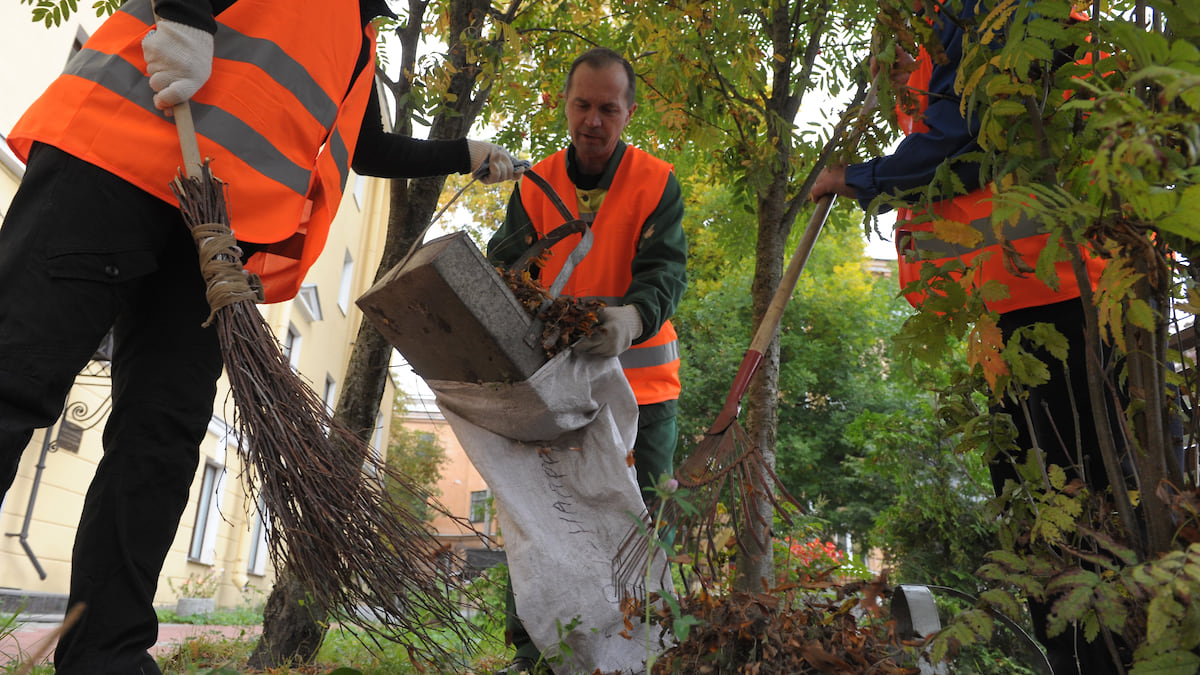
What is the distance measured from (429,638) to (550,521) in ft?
1.39

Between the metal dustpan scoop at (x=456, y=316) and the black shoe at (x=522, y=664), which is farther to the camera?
the black shoe at (x=522, y=664)

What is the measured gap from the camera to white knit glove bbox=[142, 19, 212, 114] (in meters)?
1.78

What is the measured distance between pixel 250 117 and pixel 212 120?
0.27 ft

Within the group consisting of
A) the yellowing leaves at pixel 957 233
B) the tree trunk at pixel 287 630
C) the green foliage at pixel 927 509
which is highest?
the yellowing leaves at pixel 957 233

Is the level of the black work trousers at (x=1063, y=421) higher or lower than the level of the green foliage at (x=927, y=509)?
higher

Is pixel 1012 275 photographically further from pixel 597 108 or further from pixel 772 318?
pixel 597 108

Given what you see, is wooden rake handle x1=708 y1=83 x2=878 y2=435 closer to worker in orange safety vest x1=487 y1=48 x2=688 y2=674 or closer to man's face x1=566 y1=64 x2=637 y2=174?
worker in orange safety vest x1=487 y1=48 x2=688 y2=674

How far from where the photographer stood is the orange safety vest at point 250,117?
180 centimetres

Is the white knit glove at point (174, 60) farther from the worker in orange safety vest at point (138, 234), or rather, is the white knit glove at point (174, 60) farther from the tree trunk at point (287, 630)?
the tree trunk at point (287, 630)

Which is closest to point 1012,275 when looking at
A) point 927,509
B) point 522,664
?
point 522,664

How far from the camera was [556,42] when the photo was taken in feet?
17.2

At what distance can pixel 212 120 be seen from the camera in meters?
1.90

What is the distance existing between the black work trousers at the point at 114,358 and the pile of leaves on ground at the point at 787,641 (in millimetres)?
1125

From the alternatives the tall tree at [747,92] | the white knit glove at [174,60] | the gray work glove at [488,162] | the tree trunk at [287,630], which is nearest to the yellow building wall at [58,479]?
the tree trunk at [287,630]
